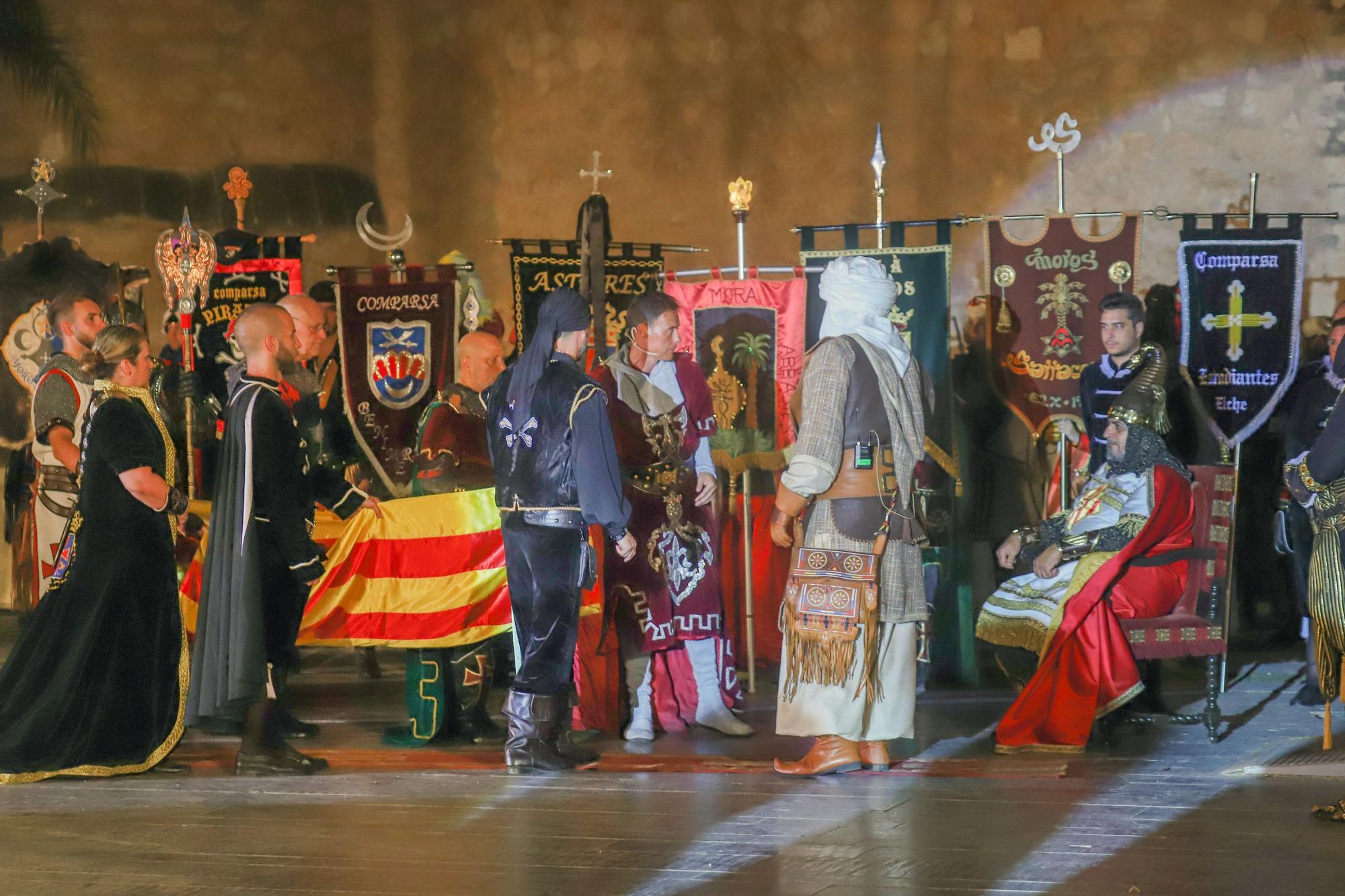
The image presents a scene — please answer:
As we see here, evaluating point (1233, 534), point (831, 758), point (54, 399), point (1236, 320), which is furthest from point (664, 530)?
point (1236, 320)

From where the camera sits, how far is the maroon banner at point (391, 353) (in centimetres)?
785

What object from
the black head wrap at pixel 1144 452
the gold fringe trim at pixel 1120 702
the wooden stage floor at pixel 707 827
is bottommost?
the wooden stage floor at pixel 707 827

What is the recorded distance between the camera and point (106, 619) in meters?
5.56

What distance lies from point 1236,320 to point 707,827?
12.8 feet

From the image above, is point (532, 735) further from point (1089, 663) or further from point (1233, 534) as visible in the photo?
point (1233, 534)

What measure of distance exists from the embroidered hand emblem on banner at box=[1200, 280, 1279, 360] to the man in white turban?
245 cm

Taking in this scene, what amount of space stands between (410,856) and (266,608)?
1413 millimetres

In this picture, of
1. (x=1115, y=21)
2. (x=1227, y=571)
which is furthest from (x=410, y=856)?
(x=1115, y=21)

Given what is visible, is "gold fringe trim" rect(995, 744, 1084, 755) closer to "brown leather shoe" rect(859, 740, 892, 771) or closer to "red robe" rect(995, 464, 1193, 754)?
"red robe" rect(995, 464, 1193, 754)

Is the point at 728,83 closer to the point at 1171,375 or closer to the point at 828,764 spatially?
the point at 1171,375

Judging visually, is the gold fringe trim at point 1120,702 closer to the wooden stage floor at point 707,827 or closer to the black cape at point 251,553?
the wooden stage floor at point 707,827

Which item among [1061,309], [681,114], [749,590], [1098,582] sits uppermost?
[681,114]

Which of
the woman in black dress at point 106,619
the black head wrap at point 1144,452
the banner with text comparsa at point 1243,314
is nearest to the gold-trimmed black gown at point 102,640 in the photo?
the woman in black dress at point 106,619

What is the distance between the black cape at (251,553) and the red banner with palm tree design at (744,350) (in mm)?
2379
